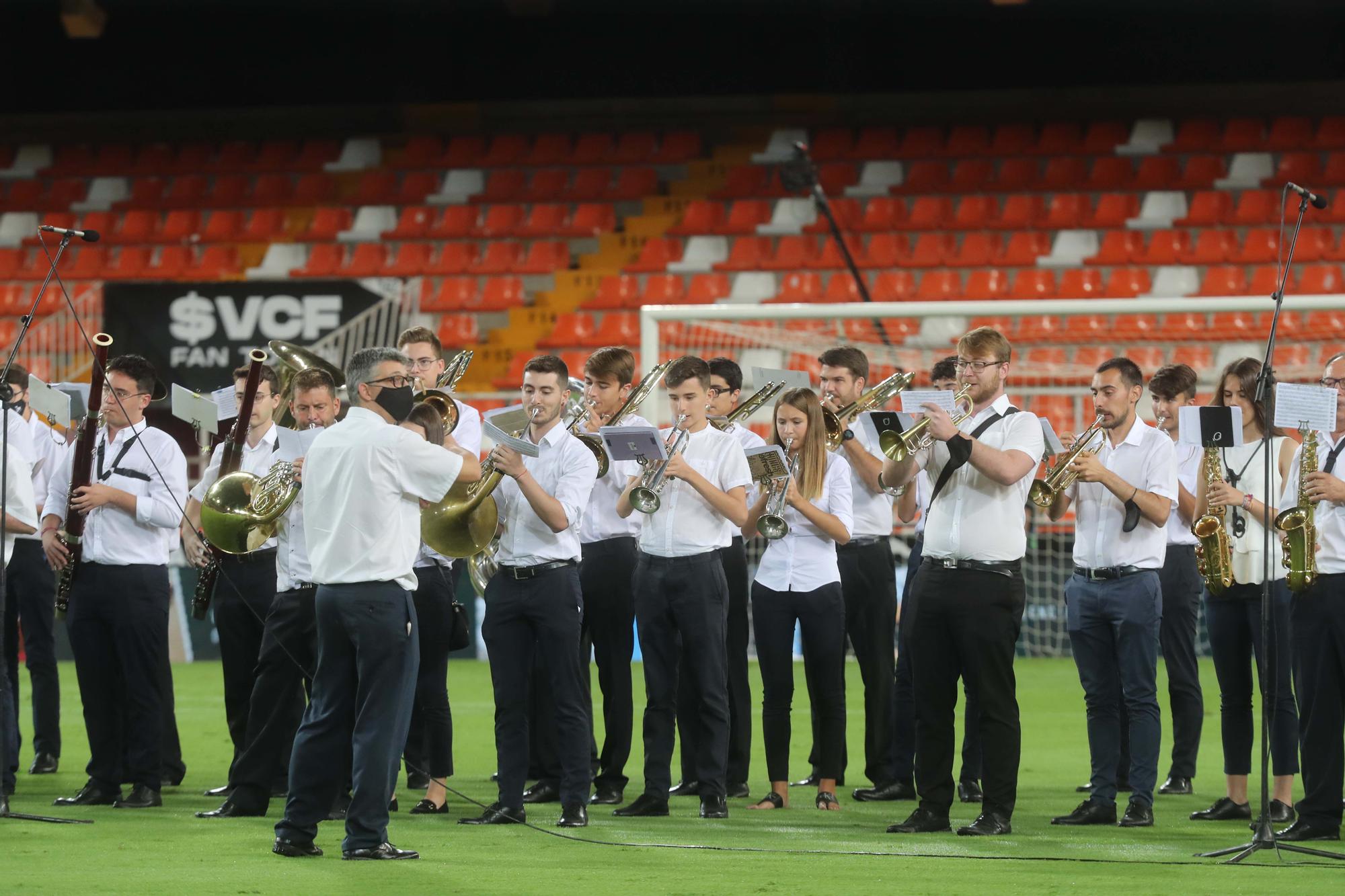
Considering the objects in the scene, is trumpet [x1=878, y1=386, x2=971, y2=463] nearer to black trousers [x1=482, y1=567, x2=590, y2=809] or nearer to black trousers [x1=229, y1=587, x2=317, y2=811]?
black trousers [x1=482, y1=567, x2=590, y2=809]

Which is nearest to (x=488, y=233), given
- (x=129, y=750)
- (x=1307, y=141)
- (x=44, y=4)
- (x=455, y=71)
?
(x=455, y=71)

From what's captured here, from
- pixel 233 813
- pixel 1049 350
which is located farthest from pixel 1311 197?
pixel 1049 350

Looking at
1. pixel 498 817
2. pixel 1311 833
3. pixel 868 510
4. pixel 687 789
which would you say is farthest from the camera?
pixel 868 510

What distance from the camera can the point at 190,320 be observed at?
13.3 metres

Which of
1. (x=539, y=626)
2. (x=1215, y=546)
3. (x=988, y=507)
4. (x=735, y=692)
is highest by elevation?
(x=988, y=507)

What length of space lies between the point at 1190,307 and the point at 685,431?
4.76 m

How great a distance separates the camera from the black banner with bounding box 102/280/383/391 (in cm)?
1329

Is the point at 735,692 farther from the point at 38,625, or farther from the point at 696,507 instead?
the point at 38,625

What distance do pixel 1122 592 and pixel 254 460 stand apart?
3811mm

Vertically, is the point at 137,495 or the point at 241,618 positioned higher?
the point at 137,495

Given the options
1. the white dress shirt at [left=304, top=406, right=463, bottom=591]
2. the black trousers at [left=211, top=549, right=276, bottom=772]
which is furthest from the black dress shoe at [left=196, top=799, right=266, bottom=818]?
the white dress shirt at [left=304, top=406, right=463, bottom=591]

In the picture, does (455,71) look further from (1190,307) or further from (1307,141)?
(1190,307)

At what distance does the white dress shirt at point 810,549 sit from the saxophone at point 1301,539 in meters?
1.84

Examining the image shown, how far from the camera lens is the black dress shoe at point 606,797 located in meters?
7.38
